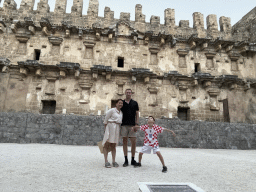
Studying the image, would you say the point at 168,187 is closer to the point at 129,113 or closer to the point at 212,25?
the point at 129,113

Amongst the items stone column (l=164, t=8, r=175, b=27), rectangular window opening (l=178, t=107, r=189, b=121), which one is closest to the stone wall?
rectangular window opening (l=178, t=107, r=189, b=121)

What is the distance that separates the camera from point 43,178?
9.27 feet

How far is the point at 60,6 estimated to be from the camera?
15625 mm

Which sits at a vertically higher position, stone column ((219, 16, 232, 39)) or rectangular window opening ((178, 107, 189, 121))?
stone column ((219, 16, 232, 39))

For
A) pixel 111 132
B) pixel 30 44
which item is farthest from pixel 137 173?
pixel 30 44

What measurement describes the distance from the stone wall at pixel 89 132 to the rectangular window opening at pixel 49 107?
6.12 metres

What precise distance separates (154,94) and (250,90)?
10235mm

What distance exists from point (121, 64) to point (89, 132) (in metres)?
9.18

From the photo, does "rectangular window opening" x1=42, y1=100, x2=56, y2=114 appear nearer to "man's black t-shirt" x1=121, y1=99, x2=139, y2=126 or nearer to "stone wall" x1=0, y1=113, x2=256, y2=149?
"stone wall" x1=0, y1=113, x2=256, y2=149

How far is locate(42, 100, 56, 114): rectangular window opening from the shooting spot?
46.7 ft

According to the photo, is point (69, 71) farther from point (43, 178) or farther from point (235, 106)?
point (235, 106)

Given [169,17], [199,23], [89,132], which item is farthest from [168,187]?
[199,23]

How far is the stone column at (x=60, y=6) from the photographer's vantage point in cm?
1549

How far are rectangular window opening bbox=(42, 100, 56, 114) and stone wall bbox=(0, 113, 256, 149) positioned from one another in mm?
6120
